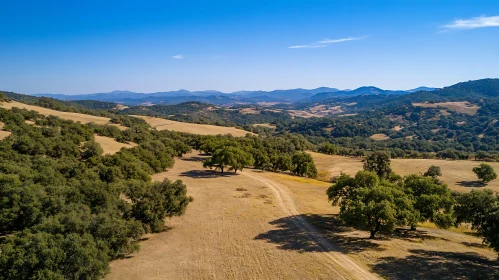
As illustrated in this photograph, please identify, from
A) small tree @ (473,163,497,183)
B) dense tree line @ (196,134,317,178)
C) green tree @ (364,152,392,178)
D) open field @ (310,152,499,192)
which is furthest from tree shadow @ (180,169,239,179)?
small tree @ (473,163,497,183)

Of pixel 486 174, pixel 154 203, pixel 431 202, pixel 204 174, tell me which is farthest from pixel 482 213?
pixel 486 174

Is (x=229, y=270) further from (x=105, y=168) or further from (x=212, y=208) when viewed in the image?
(x=105, y=168)

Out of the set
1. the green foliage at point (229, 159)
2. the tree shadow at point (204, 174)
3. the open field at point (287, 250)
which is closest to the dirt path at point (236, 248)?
the open field at point (287, 250)

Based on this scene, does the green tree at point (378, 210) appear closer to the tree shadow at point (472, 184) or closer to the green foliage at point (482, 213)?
the green foliage at point (482, 213)

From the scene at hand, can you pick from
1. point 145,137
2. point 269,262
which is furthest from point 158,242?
point 145,137

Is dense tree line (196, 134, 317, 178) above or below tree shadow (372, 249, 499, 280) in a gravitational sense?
above

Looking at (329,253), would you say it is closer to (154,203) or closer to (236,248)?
(236,248)

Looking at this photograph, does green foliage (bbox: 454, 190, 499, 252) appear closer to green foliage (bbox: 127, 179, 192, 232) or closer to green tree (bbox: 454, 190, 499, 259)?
green tree (bbox: 454, 190, 499, 259)

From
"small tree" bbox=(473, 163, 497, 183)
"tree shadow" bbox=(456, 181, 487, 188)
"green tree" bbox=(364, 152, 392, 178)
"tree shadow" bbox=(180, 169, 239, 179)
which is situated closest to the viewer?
"tree shadow" bbox=(180, 169, 239, 179)
